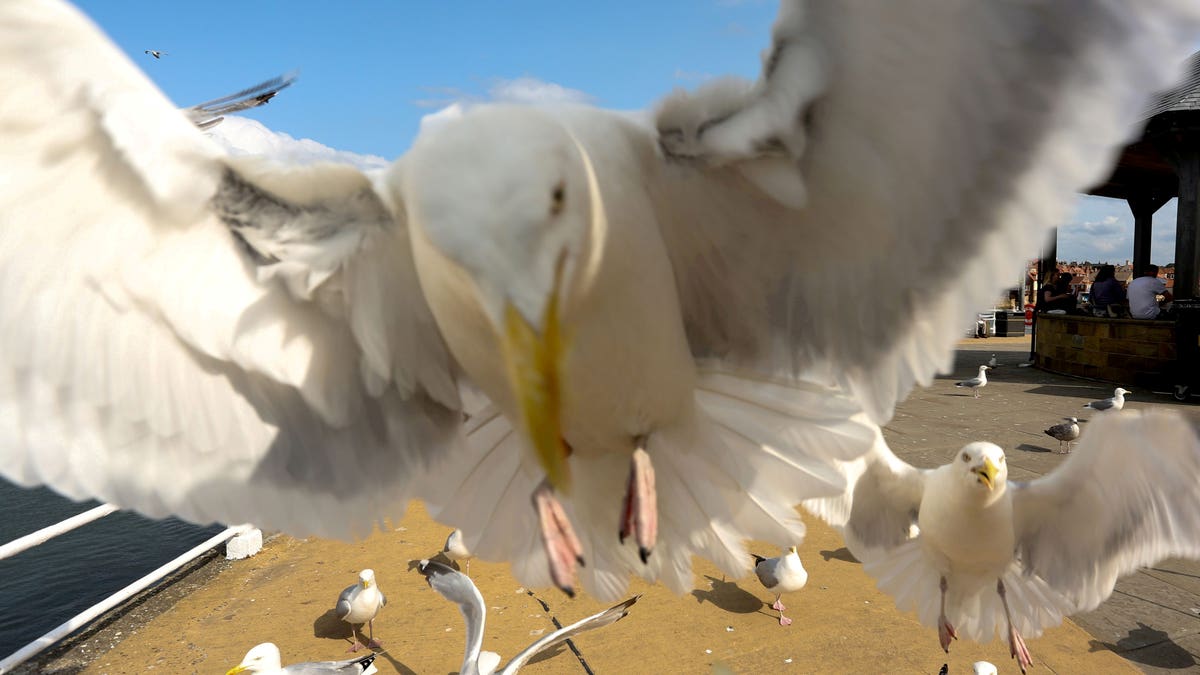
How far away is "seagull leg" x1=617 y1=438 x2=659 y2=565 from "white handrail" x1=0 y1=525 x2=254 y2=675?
1.83 m

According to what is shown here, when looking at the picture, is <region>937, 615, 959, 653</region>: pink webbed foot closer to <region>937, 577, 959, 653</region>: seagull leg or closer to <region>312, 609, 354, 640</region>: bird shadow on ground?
<region>937, 577, 959, 653</region>: seagull leg

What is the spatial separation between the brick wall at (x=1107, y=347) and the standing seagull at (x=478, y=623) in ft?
26.6

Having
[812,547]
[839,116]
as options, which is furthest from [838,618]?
[839,116]

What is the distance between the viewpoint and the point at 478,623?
2.61 metres

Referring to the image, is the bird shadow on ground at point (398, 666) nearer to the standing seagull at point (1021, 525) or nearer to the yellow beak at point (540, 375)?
the standing seagull at point (1021, 525)

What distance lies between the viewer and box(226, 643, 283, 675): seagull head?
279 cm

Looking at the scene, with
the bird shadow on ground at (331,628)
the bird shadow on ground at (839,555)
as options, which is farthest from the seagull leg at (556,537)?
the bird shadow on ground at (839,555)

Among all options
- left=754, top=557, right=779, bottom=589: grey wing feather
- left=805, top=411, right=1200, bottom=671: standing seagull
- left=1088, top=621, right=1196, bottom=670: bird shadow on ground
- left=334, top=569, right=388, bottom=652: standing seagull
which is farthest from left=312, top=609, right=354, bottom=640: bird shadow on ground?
left=1088, top=621, right=1196, bottom=670: bird shadow on ground

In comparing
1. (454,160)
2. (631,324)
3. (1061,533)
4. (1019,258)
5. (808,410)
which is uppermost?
(454,160)

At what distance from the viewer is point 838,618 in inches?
132

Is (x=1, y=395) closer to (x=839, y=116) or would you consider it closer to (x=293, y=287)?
(x=293, y=287)

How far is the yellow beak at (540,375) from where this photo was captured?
87cm

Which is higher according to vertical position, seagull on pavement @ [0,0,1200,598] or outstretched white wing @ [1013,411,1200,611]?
seagull on pavement @ [0,0,1200,598]

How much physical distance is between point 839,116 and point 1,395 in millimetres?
1669
